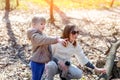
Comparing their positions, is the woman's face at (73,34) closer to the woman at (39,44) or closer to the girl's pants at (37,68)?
the woman at (39,44)

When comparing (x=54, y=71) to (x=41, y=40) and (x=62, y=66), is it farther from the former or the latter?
(x=41, y=40)

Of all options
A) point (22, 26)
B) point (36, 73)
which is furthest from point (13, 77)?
point (22, 26)

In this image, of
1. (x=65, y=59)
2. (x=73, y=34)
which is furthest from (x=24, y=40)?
(x=73, y=34)

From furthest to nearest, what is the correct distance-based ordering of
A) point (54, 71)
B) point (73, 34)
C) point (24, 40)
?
point (24, 40) → point (54, 71) → point (73, 34)

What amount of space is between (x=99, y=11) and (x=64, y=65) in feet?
56.8

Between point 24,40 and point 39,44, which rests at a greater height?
point 39,44

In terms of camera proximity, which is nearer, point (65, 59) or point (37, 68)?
point (37, 68)

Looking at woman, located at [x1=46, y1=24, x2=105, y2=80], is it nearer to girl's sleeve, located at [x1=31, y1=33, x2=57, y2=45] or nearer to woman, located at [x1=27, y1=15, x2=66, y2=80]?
woman, located at [x1=27, y1=15, x2=66, y2=80]

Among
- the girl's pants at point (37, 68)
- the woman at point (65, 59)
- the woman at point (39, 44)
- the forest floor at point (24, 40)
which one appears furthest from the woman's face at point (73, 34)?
the forest floor at point (24, 40)

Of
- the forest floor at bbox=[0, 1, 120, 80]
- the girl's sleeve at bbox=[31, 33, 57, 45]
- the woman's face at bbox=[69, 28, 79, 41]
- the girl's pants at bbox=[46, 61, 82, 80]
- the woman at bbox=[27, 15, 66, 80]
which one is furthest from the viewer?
the forest floor at bbox=[0, 1, 120, 80]

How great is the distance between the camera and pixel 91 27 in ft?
49.4

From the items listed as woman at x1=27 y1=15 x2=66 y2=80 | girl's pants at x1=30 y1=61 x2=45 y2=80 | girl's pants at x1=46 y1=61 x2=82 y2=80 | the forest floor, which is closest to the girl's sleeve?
woman at x1=27 y1=15 x2=66 y2=80

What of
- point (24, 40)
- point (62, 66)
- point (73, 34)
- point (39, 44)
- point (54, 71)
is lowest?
point (24, 40)

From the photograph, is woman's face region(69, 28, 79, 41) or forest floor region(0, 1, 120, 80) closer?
woman's face region(69, 28, 79, 41)
